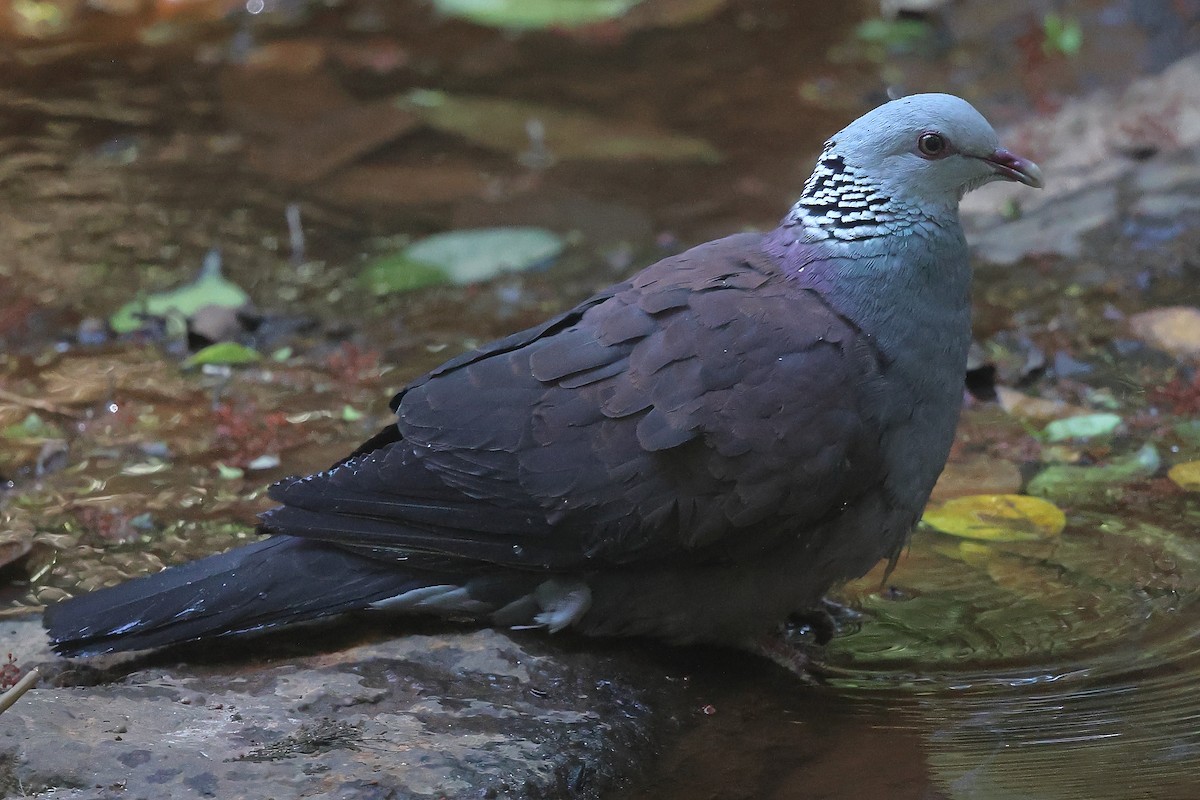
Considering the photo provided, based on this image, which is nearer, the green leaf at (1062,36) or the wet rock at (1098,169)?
the wet rock at (1098,169)

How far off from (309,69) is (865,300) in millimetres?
5078

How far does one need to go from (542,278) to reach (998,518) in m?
2.35

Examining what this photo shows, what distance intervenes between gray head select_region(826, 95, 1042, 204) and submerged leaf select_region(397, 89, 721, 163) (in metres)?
3.23

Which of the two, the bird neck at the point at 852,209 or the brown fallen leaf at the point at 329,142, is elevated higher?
the bird neck at the point at 852,209

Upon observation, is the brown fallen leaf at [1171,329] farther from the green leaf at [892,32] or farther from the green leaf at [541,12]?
the green leaf at [541,12]

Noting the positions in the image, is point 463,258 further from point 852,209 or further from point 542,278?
point 852,209

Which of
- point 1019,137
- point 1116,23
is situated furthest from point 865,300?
point 1116,23

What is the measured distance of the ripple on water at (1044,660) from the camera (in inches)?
97.2

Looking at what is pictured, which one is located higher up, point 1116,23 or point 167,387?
point 1116,23

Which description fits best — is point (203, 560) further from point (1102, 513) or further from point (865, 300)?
point (1102, 513)

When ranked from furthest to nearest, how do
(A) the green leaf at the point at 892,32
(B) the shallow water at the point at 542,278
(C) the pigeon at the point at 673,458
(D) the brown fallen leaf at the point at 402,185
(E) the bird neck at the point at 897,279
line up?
(A) the green leaf at the point at 892,32 → (D) the brown fallen leaf at the point at 402,185 → (E) the bird neck at the point at 897,279 → (C) the pigeon at the point at 673,458 → (B) the shallow water at the point at 542,278

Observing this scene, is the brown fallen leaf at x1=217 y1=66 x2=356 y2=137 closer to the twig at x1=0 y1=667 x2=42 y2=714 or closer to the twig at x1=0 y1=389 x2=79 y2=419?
the twig at x1=0 y1=389 x2=79 y2=419

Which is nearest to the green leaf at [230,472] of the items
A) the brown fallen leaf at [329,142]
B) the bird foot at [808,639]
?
the bird foot at [808,639]

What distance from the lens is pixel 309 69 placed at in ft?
23.9
